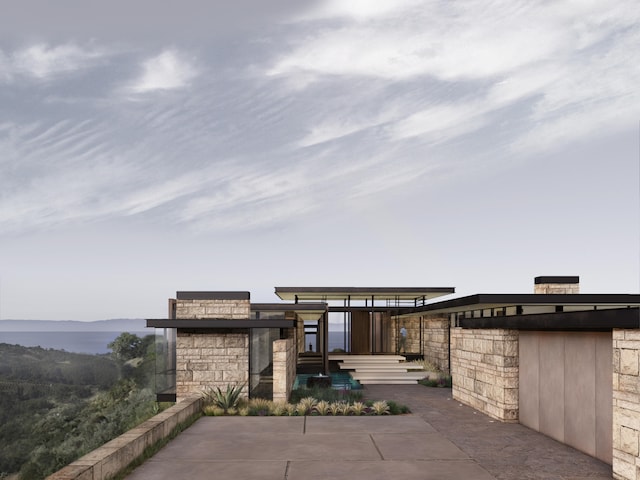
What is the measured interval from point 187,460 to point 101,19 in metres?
19.3

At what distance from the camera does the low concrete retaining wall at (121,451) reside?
7145 mm

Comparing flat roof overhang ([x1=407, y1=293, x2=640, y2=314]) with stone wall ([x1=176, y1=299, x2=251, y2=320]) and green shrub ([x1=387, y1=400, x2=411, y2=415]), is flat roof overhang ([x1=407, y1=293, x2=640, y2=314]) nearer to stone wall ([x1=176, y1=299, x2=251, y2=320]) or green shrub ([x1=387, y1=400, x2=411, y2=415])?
green shrub ([x1=387, y1=400, x2=411, y2=415])

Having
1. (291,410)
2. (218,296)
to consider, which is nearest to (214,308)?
(218,296)

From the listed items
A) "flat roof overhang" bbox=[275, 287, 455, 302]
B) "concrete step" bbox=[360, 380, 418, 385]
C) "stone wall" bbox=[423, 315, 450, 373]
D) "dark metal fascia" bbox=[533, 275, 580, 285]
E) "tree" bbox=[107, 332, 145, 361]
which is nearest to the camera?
"concrete step" bbox=[360, 380, 418, 385]

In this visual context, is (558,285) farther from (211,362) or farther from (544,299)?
(211,362)

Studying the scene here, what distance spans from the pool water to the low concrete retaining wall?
336 inches

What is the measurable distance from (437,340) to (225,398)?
1419 cm

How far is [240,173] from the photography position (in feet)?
120

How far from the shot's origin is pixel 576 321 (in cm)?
955

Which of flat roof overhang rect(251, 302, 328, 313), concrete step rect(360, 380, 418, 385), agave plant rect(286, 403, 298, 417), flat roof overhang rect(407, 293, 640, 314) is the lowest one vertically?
concrete step rect(360, 380, 418, 385)

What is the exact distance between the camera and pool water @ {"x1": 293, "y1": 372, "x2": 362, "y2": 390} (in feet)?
67.4

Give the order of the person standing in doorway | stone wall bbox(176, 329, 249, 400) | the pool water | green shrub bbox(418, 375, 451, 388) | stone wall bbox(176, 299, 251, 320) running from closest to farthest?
stone wall bbox(176, 329, 249, 400)
stone wall bbox(176, 299, 251, 320)
the pool water
green shrub bbox(418, 375, 451, 388)
the person standing in doorway

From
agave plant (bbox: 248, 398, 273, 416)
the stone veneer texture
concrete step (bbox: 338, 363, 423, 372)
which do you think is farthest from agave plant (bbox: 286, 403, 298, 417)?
the stone veneer texture

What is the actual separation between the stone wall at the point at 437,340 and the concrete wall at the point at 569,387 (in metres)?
12.4
